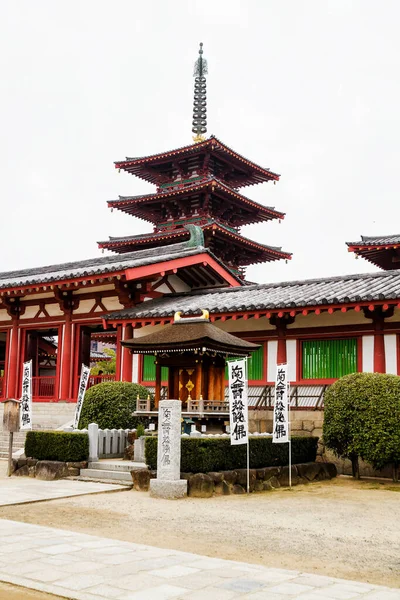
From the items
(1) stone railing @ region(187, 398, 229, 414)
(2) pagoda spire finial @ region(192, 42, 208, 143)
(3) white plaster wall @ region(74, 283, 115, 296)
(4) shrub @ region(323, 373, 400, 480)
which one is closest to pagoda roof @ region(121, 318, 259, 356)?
(1) stone railing @ region(187, 398, 229, 414)

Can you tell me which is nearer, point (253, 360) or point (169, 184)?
point (253, 360)

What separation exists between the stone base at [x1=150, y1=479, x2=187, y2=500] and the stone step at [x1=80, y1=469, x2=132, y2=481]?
1815mm

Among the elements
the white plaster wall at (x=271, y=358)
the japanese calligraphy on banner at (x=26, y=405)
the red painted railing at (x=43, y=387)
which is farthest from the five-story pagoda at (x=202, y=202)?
the japanese calligraphy on banner at (x=26, y=405)

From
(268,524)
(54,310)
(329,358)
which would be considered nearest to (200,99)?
(54,310)

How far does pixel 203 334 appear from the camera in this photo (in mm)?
14586

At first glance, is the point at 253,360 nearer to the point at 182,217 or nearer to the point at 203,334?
the point at 203,334

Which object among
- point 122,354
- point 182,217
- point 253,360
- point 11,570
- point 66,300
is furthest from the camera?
point 182,217

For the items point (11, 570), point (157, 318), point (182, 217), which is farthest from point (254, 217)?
point (11, 570)

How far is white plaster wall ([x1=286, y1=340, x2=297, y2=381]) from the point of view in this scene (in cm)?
Result: 1812

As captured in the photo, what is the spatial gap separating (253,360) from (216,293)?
3.78m

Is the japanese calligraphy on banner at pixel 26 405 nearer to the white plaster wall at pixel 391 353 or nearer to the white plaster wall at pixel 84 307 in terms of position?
the white plaster wall at pixel 84 307

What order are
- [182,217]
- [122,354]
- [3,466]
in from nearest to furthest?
[3,466] → [122,354] → [182,217]

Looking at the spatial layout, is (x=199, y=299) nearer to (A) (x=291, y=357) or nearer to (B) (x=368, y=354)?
(A) (x=291, y=357)

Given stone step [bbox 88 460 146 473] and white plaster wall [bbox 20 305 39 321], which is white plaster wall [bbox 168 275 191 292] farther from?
stone step [bbox 88 460 146 473]
